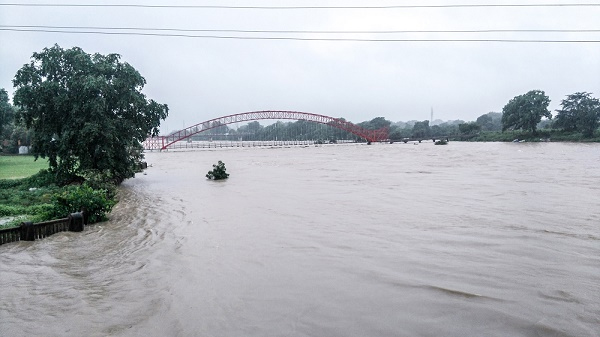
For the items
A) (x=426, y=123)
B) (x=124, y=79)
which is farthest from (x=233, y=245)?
(x=426, y=123)

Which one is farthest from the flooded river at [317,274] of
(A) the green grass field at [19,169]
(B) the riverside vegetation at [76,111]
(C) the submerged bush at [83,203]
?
(A) the green grass field at [19,169]

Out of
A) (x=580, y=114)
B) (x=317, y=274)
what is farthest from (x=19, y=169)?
(x=580, y=114)

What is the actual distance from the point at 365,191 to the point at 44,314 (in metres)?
14.1

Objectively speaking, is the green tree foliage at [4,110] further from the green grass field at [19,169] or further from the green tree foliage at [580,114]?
the green tree foliage at [580,114]

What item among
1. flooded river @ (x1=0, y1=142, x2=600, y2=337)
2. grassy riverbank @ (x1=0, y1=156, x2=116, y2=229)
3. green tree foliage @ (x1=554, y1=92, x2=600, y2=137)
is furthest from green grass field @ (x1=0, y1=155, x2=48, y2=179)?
green tree foliage @ (x1=554, y1=92, x2=600, y2=137)

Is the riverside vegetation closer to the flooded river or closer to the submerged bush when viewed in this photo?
the submerged bush

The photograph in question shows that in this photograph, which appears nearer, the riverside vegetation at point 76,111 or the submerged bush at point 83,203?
the submerged bush at point 83,203

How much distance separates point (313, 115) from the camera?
112 metres

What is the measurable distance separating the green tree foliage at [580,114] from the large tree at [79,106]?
3206 inches

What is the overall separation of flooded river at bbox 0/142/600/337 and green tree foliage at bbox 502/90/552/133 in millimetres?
80894

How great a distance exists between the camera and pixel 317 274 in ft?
21.8

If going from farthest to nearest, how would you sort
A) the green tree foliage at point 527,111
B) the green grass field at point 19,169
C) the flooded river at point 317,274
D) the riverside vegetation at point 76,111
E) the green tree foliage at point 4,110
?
1. the green tree foliage at point 527,111
2. the green tree foliage at point 4,110
3. the green grass field at point 19,169
4. the riverside vegetation at point 76,111
5. the flooded river at point 317,274

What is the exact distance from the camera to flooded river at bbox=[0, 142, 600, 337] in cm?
487

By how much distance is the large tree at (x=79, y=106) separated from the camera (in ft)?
59.6
